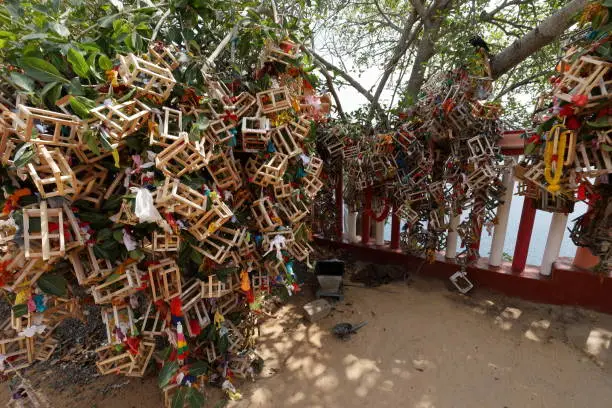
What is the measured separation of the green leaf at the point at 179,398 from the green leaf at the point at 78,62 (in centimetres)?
185

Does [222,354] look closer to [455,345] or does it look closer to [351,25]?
[455,345]

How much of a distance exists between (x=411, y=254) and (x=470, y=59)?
1997 millimetres

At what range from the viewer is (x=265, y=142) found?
1894 millimetres

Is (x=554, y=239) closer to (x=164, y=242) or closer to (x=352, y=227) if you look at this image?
(x=352, y=227)

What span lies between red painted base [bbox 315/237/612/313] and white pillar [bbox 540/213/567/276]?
0.21ft

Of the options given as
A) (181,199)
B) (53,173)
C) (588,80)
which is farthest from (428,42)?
(53,173)

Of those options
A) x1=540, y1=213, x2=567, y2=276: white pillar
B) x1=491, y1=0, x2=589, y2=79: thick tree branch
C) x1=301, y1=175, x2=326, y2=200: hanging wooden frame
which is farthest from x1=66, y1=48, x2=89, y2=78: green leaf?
x1=491, y1=0, x2=589, y2=79: thick tree branch

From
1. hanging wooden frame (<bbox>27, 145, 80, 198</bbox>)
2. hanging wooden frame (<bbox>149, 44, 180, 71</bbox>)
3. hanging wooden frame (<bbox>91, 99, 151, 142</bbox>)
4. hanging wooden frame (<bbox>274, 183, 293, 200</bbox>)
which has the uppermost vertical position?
hanging wooden frame (<bbox>149, 44, 180, 71</bbox>)

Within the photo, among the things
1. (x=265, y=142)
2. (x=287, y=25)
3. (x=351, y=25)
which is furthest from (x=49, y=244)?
(x=351, y=25)

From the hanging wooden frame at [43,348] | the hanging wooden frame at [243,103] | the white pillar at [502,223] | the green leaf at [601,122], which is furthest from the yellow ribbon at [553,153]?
the hanging wooden frame at [43,348]

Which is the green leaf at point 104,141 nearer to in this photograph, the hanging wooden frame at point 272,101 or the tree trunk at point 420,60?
the hanging wooden frame at point 272,101

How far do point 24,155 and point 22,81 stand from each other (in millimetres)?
357

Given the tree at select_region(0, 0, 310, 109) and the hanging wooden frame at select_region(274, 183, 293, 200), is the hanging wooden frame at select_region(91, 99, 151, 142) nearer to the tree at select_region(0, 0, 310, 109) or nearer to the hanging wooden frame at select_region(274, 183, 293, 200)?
the tree at select_region(0, 0, 310, 109)

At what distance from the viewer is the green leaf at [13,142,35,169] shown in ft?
3.90
